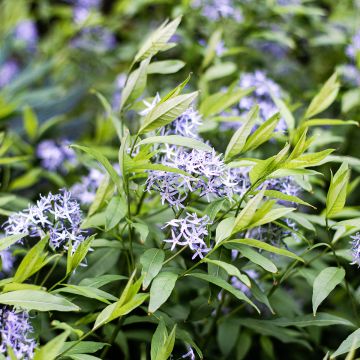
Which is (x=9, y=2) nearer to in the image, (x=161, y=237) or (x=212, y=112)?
(x=212, y=112)

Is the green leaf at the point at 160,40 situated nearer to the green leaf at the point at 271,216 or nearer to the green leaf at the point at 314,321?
the green leaf at the point at 271,216

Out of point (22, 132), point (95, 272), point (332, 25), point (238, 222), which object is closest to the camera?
point (238, 222)

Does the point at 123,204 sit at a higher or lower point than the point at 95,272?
higher

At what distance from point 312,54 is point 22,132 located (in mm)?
1093

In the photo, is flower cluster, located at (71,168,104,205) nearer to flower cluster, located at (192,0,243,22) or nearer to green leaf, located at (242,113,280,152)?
green leaf, located at (242,113,280,152)

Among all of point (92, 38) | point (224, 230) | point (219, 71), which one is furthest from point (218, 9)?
point (224, 230)

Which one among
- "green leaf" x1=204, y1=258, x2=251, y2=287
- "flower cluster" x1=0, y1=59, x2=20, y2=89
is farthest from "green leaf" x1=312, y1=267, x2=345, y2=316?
"flower cluster" x1=0, y1=59, x2=20, y2=89

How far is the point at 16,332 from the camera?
786 millimetres

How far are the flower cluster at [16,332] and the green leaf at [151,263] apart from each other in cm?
19

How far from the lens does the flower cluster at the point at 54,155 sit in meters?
1.65

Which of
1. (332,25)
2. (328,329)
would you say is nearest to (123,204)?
(328,329)

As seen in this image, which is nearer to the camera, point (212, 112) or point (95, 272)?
point (95, 272)

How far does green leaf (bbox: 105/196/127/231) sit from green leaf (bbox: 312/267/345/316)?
11.1 inches

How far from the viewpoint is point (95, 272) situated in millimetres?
928
